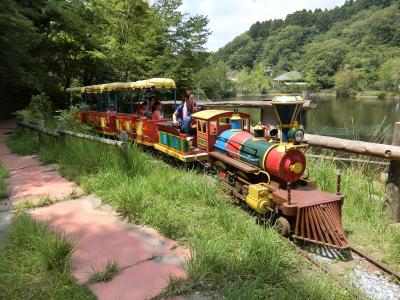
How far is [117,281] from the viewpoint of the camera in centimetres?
345

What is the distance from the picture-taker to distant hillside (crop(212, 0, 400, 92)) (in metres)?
69.3

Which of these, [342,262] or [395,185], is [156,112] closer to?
[395,185]

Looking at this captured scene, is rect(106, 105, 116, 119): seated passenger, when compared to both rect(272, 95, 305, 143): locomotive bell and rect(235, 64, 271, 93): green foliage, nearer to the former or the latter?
rect(272, 95, 305, 143): locomotive bell

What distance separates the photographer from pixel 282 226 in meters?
4.51

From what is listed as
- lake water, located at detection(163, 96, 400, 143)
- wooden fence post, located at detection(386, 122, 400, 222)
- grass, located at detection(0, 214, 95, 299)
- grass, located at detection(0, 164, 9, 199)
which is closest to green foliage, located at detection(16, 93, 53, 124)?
grass, located at detection(0, 164, 9, 199)

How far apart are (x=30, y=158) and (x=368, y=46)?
93.2 metres

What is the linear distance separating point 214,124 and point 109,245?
3423 mm

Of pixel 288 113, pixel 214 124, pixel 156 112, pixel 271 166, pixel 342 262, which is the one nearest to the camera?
pixel 342 262

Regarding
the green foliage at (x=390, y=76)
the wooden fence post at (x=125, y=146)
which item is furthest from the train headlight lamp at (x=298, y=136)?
the green foliage at (x=390, y=76)

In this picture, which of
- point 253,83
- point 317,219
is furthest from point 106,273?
point 253,83

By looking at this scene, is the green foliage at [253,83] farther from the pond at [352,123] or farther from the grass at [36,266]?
the grass at [36,266]

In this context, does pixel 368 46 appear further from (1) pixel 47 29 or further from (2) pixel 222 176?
(2) pixel 222 176

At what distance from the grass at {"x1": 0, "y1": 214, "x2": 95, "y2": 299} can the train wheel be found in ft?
8.22

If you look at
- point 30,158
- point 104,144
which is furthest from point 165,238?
point 30,158
